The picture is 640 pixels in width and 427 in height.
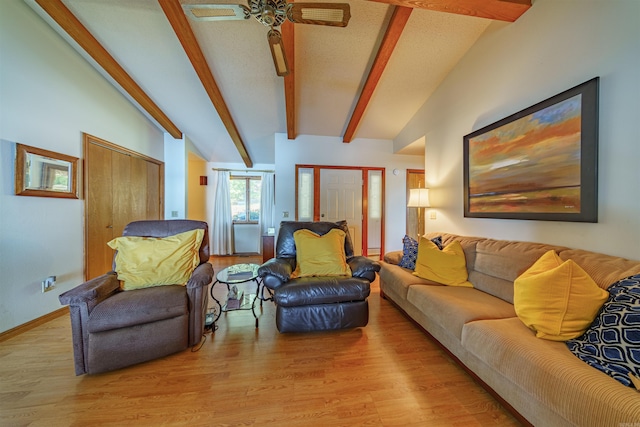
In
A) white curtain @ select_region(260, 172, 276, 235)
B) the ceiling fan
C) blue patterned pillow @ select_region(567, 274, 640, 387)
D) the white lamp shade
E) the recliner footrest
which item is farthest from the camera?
white curtain @ select_region(260, 172, 276, 235)

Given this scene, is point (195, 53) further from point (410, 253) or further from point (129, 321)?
point (410, 253)

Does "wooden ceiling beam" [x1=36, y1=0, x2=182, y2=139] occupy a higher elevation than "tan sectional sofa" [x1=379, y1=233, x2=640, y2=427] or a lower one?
higher

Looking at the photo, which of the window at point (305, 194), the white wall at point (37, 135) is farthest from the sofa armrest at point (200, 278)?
the window at point (305, 194)

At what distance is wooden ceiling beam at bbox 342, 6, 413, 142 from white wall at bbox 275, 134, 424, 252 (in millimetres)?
825

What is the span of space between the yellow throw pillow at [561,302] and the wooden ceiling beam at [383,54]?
2326 mm

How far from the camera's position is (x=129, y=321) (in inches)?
56.7

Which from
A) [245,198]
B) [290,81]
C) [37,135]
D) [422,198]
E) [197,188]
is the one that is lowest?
[422,198]

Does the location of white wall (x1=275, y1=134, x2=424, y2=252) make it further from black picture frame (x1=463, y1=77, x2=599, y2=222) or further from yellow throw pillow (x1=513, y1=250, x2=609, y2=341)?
yellow throw pillow (x1=513, y1=250, x2=609, y2=341)

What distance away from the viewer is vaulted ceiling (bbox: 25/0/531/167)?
2004 millimetres

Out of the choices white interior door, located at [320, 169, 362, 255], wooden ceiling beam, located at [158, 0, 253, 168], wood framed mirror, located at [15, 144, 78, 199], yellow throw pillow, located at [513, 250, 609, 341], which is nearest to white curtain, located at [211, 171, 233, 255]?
wooden ceiling beam, located at [158, 0, 253, 168]

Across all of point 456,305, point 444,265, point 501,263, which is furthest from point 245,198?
point 501,263

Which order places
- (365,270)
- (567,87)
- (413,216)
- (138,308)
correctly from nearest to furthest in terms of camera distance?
(138,308), (567,87), (365,270), (413,216)

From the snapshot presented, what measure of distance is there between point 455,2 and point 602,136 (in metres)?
1.49

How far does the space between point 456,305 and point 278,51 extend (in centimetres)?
239
